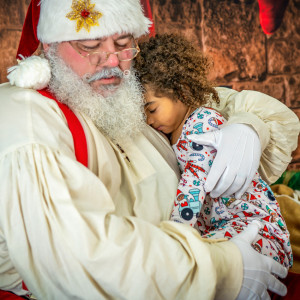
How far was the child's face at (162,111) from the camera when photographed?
6.72ft

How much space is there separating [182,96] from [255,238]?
0.89 meters

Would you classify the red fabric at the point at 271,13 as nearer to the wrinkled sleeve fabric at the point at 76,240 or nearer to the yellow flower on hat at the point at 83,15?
the yellow flower on hat at the point at 83,15

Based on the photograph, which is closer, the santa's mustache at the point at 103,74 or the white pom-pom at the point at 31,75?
the white pom-pom at the point at 31,75

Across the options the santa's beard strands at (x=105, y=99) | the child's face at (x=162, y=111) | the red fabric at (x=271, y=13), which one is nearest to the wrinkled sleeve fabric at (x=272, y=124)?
the child's face at (x=162, y=111)

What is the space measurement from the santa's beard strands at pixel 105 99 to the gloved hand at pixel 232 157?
32 cm

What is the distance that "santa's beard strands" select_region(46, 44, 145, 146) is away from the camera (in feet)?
5.38

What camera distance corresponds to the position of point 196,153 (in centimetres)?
189

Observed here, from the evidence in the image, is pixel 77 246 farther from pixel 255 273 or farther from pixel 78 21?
pixel 78 21

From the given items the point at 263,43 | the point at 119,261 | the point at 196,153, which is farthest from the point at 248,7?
the point at 119,261

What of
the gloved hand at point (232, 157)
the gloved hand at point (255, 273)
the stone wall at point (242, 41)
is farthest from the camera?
the stone wall at point (242, 41)

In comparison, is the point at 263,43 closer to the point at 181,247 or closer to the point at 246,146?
the point at 246,146

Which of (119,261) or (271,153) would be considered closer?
(119,261)

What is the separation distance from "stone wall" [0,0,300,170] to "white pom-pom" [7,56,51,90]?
1.86 metres

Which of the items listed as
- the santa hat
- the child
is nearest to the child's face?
the child
